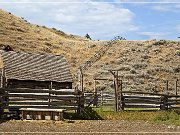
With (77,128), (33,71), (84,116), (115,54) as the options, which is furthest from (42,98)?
(115,54)

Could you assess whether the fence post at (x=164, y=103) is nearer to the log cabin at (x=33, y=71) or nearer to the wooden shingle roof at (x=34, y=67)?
the log cabin at (x=33, y=71)

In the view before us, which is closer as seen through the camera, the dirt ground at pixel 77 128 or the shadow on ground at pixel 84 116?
the dirt ground at pixel 77 128

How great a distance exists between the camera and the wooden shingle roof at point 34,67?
106 feet

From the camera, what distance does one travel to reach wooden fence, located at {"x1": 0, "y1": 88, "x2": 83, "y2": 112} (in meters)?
21.7

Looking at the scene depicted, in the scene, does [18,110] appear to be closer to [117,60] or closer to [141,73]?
[141,73]

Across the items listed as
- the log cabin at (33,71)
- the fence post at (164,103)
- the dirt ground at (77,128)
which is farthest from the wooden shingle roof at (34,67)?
the dirt ground at (77,128)

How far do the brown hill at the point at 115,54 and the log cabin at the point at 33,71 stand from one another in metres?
19.8

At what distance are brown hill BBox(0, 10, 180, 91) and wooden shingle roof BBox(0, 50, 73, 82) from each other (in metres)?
19.4

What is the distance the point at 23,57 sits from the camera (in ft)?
115

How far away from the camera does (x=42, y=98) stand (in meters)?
22.3

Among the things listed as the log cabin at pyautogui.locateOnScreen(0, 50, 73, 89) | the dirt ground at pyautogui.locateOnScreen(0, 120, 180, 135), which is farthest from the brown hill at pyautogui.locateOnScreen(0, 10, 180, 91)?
the dirt ground at pyautogui.locateOnScreen(0, 120, 180, 135)

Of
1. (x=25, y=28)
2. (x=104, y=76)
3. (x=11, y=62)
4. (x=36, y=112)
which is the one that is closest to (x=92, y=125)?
(x=36, y=112)

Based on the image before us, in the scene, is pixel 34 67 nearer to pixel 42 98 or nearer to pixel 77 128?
pixel 42 98

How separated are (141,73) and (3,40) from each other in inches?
1060
